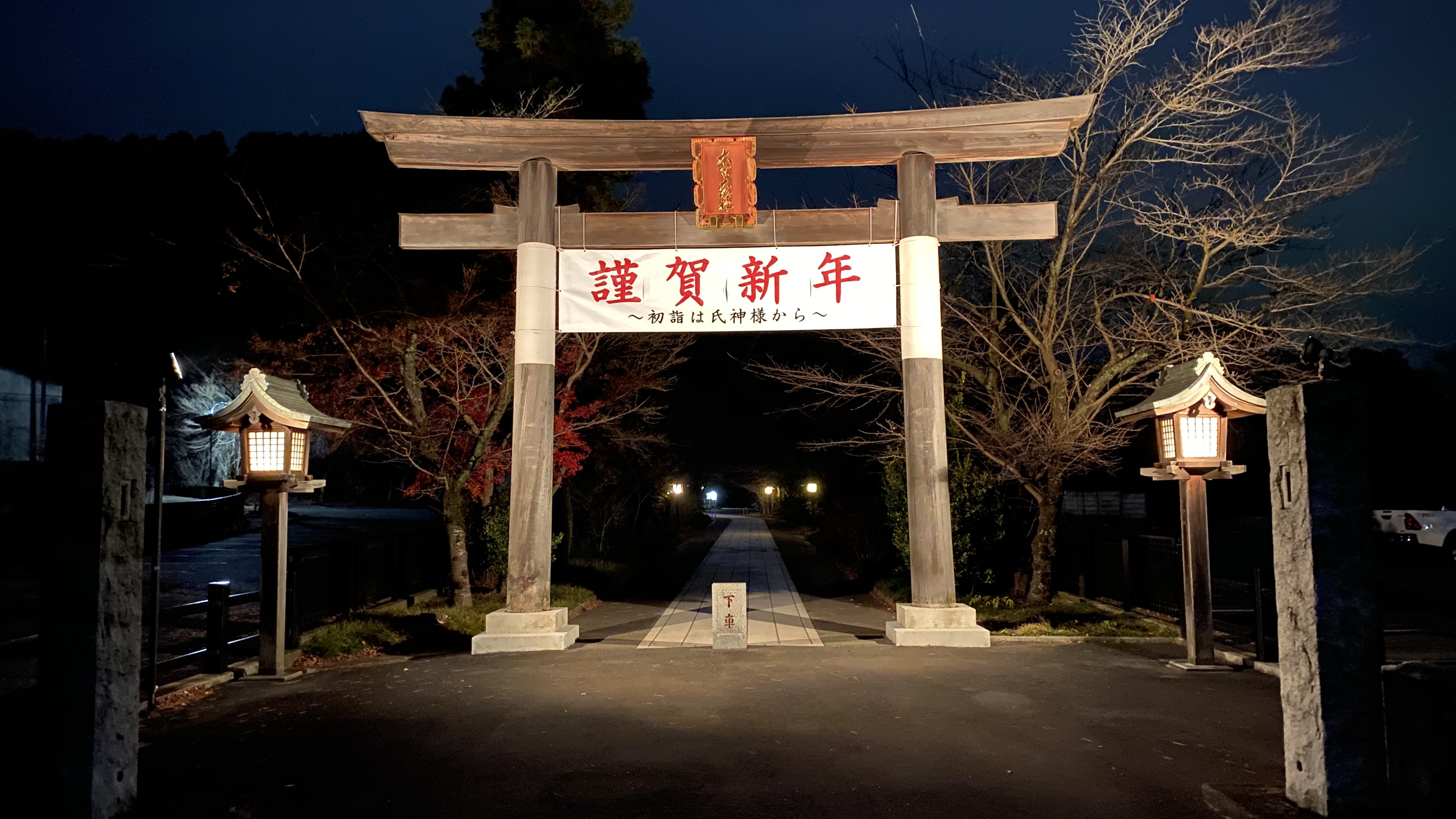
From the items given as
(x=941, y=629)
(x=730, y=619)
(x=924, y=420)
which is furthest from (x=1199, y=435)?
(x=730, y=619)

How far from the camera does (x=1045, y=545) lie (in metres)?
14.0

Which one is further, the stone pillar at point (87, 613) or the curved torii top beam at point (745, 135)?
the curved torii top beam at point (745, 135)

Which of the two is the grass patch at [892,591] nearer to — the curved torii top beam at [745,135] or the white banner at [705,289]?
the white banner at [705,289]

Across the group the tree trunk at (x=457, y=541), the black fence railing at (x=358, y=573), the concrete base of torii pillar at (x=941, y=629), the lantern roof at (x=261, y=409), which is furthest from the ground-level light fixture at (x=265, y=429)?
the concrete base of torii pillar at (x=941, y=629)

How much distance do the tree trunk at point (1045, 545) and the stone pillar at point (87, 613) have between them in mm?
12358

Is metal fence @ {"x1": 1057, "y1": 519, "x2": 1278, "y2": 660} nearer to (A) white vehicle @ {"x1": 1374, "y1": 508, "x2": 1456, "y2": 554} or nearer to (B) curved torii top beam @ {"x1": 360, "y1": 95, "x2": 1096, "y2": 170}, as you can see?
(B) curved torii top beam @ {"x1": 360, "y1": 95, "x2": 1096, "y2": 170}

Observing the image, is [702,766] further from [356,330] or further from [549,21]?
[549,21]

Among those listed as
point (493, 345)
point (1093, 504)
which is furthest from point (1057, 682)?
point (1093, 504)

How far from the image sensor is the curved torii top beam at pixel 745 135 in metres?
10.5

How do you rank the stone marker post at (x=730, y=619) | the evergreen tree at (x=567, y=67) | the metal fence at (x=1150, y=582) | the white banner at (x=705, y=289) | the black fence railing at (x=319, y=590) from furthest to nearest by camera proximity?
the evergreen tree at (x=567, y=67)
the white banner at (x=705, y=289)
the stone marker post at (x=730, y=619)
the metal fence at (x=1150, y=582)
the black fence railing at (x=319, y=590)

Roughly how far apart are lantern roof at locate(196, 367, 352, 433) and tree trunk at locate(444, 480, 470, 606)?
492 cm

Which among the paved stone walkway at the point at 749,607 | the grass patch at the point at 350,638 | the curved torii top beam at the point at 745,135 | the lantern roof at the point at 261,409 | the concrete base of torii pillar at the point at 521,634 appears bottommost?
the paved stone walkway at the point at 749,607

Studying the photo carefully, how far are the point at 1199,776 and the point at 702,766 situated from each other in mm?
3184

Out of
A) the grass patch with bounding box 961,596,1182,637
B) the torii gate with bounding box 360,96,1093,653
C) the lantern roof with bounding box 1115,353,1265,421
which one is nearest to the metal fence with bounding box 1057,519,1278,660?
the grass patch with bounding box 961,596,1182,637
